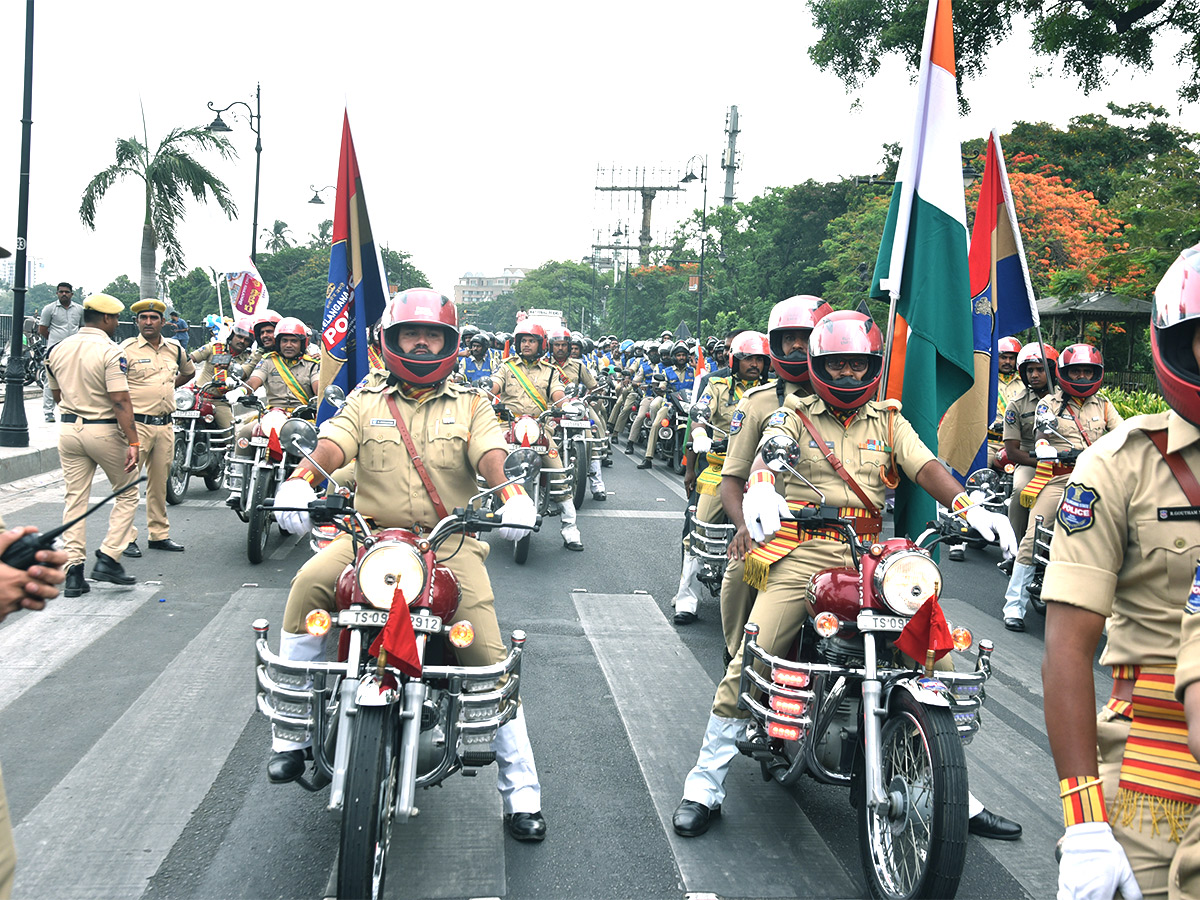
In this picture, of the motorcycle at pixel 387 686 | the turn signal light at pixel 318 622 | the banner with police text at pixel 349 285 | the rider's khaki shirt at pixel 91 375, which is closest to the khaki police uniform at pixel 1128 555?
the motorcycle at pixel 387 686

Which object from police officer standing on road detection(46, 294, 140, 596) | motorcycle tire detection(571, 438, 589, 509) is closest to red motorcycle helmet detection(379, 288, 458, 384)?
police officer standing on road detection(46, 294, 140, 596)

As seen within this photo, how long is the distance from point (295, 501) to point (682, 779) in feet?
7.34

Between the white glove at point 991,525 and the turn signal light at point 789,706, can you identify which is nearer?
the white glove at point 991,525

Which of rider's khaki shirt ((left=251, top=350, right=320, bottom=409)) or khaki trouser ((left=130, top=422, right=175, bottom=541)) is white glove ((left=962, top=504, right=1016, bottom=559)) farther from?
rider's khaki shirt ((left=251, top=350, right=320, bottom=409))

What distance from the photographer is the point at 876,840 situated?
154 inches

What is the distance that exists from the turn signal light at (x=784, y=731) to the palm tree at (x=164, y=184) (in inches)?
960

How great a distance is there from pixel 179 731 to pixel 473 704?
2196 millimetres

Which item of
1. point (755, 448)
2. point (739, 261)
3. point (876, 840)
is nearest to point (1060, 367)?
point (755, 448)

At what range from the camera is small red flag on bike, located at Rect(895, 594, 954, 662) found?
3.83m

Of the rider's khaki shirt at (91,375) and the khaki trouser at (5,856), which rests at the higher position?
the rider's khaki shirt at (91,375)

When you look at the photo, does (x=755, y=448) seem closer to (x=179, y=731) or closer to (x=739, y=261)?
(x=179, y=731)

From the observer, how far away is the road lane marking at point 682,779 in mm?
4059

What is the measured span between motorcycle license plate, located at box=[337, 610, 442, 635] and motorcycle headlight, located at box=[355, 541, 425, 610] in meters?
0.03

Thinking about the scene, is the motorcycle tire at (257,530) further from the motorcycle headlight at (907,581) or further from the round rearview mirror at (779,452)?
the motorcycle headlight at (907,581)
